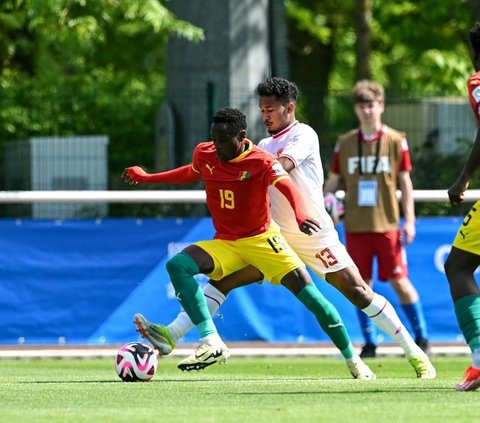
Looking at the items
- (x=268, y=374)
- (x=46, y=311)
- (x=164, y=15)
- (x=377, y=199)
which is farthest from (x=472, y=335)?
(x=164, y=15)

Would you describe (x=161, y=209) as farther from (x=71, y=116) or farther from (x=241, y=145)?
(x=71, y=116)

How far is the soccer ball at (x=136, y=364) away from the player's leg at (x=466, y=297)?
7.69 ft

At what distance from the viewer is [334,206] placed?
13664mm

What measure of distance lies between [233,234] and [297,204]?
0.71 m

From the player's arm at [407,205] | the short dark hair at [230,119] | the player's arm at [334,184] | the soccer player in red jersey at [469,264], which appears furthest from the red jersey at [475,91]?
the player's arm at [334,184]

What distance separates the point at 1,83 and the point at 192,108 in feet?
28.8

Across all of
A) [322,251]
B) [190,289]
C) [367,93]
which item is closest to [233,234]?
[190,289]

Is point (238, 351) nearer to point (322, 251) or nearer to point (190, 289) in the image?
point (322, 251)

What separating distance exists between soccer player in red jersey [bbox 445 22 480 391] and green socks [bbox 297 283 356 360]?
1520 mm

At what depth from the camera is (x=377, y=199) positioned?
13.6 m

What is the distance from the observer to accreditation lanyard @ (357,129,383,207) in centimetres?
1353

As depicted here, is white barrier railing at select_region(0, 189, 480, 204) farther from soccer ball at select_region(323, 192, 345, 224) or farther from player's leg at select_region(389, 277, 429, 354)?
player's leg at select_region(389, 277, 429, 354)

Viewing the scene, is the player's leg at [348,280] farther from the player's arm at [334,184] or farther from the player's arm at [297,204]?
the player's arm at [334,184]

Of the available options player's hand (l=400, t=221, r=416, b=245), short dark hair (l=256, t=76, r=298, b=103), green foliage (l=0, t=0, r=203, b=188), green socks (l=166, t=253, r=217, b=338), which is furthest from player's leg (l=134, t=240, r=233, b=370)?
green foliage (l=0, t=0, r=203, b=188)
